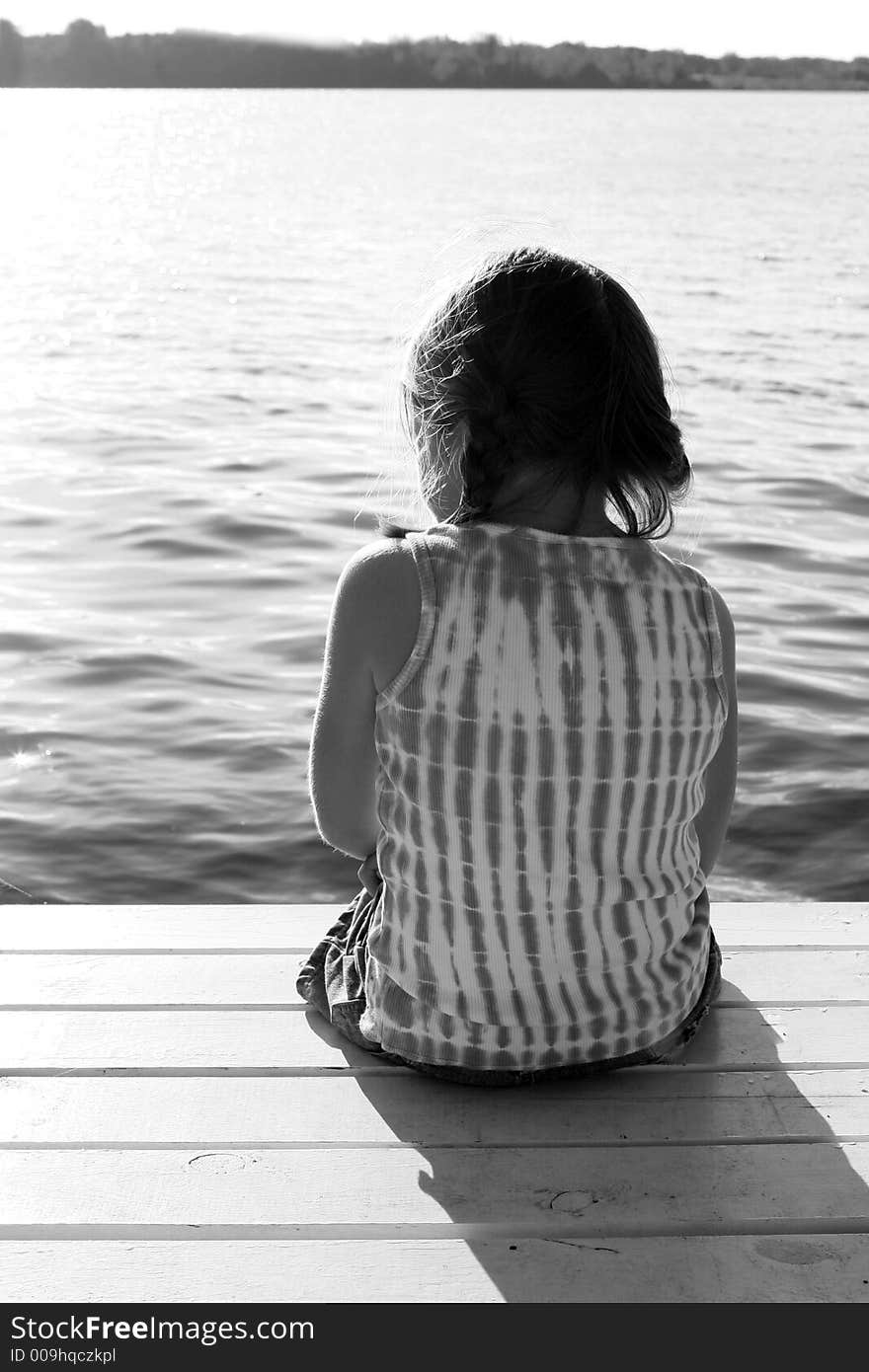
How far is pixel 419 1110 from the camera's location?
178 cm

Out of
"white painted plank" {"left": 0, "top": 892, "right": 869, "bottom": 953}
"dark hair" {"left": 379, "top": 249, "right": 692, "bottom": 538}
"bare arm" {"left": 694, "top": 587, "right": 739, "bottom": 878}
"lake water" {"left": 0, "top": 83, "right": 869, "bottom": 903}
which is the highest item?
"dark hair" {"left": 379, "top": 249, "right": 692, "bottom": 538}

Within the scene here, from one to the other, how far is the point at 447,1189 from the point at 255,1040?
1.33 ft

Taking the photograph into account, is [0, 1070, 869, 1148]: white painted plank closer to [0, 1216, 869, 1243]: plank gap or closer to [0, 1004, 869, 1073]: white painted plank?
[0, 1004, 869, 1073]: white painted plank

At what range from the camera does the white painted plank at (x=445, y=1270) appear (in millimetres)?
1471

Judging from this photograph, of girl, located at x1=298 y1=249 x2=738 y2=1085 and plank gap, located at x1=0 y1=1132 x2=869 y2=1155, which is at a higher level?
girl, located at x1=298 y1=249 x2=738 y2=1085

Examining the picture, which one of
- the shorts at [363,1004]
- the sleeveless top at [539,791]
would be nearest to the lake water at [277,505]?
the sleeveless top at [539,791]

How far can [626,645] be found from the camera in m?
1.63

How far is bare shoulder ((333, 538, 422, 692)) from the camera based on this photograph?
1610 mm

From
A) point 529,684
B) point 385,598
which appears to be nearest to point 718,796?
point 529,684

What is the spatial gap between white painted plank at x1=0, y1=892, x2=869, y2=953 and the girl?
0.51 m

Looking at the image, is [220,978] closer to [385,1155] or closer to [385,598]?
[385,1155]

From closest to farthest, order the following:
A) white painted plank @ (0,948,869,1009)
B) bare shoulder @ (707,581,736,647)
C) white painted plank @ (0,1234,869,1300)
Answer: white painted plank @ (0,1234,869,1300), bare shoulder @ (707,581,736,647), white painted plank @ (0,948,869,1009)

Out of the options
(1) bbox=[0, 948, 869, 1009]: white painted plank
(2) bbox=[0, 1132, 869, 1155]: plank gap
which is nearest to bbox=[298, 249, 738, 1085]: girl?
(2) bbox=[0, 1132, 869, 1155]: plank gap
